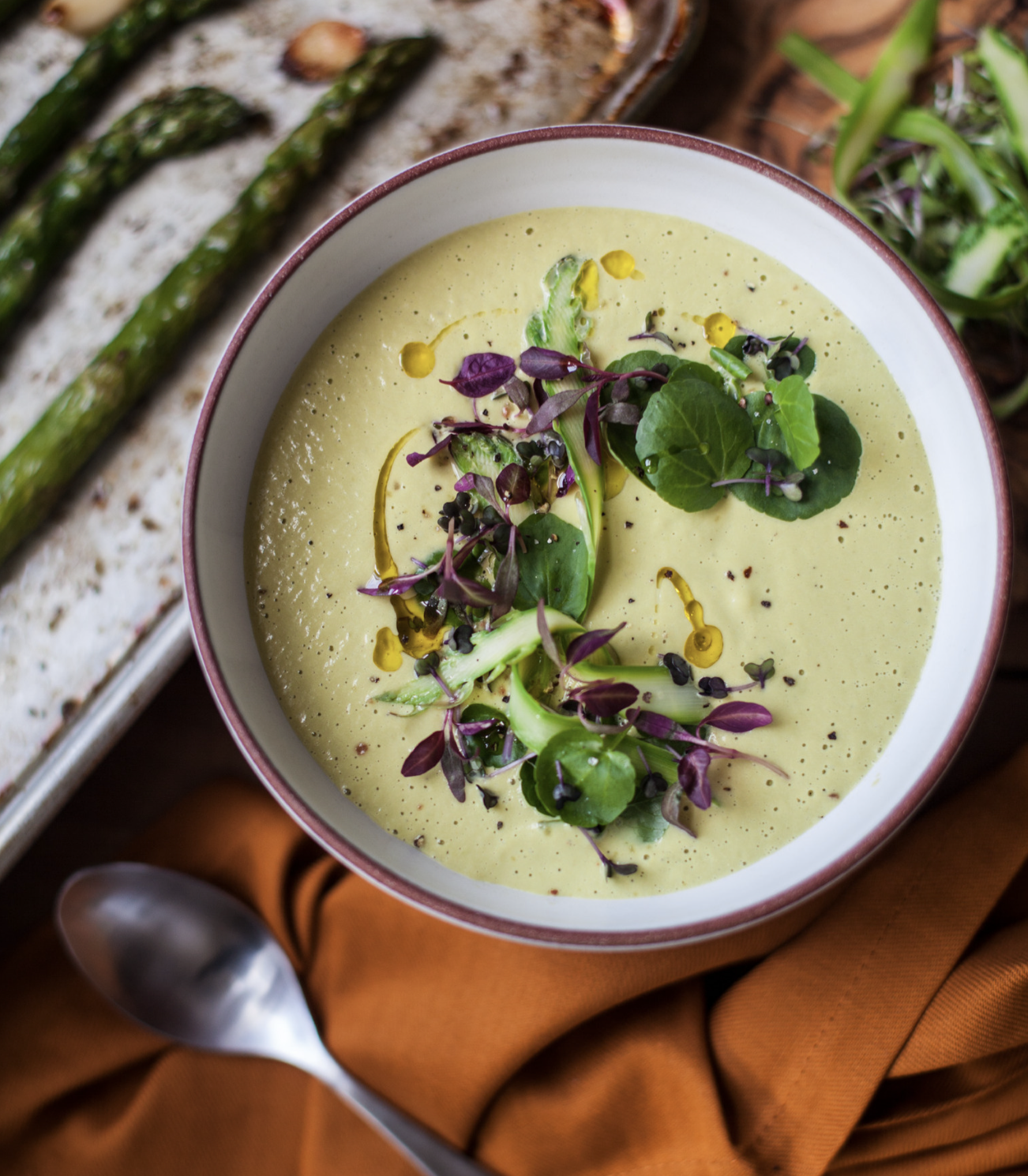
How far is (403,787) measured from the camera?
1.32 m

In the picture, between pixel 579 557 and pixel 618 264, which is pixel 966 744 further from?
pixel 618 264

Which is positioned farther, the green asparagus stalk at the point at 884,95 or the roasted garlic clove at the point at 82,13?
the roasted garlic clove at the point at 82,13

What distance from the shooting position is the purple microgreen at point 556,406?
125cm

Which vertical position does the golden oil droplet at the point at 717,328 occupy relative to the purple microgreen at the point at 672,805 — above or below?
above

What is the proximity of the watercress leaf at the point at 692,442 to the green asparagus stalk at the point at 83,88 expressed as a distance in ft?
3.97

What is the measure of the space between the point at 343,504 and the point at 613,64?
3.25ft

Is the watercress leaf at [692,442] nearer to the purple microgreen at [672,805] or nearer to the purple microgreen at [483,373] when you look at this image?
the purple microgreen at [483,373]

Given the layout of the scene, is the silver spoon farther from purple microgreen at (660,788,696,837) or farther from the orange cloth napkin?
purple microgreen at (660,788,696,837)

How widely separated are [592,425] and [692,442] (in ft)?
0.42

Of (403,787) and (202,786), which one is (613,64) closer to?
(403,787)

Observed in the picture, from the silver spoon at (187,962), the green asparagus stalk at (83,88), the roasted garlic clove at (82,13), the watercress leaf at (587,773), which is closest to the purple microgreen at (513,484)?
the watercress leaf at (587,773)

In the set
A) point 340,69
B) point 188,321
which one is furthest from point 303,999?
point 340,69

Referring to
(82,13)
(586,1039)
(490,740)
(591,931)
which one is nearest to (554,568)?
(490,740)

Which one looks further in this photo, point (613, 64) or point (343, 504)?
point (613, 64)
